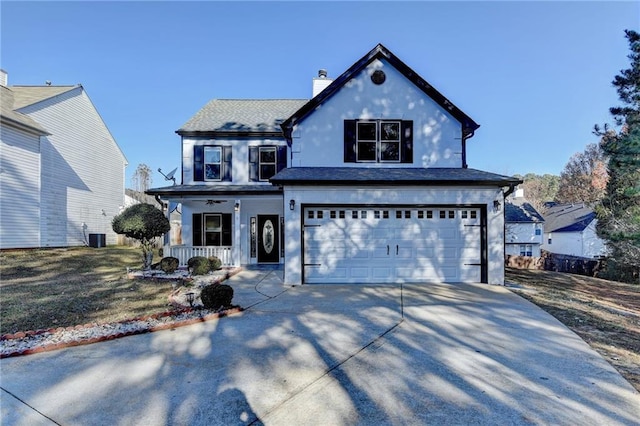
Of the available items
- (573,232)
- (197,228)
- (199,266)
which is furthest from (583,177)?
(199,266)

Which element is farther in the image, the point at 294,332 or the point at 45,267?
the point at 45,267

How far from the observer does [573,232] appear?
1300 inches

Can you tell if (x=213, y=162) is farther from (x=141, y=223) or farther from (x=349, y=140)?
(x=349, y=140)

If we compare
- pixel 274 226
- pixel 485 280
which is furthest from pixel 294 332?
pixel 274 226

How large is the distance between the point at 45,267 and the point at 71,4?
34.6 feet

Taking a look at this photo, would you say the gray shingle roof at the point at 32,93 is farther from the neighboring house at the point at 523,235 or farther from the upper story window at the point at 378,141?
the neighboring house at the point at 523,235

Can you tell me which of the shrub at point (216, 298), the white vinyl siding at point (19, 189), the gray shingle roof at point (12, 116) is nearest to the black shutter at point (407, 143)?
the shrub at point (216, 298)

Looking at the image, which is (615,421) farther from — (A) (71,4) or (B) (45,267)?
(A) (71,4)

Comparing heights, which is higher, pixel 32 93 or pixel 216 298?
pixel 32 93

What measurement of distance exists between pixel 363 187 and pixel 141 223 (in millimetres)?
7774

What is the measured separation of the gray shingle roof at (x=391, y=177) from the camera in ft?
33.7

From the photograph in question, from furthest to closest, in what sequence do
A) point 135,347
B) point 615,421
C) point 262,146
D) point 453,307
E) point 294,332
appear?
point 262,146 < point 453,307 < point 294,332 < point 135,347 < point 615,421

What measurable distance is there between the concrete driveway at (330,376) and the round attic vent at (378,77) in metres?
8.47

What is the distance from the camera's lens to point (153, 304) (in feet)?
26.1
